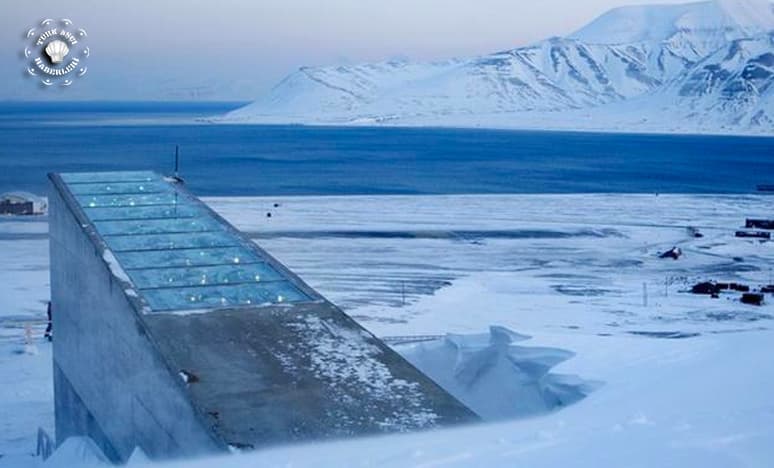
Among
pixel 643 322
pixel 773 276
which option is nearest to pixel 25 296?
pixel 643 322

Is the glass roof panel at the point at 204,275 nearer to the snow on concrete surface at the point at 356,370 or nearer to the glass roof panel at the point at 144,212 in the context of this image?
the snow on concrete surface at the point at 356,370

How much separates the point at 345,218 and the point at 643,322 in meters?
20.0

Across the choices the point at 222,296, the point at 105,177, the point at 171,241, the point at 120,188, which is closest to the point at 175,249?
the point at 171,241

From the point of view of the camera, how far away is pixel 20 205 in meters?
39.0

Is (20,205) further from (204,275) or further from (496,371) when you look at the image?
(496,371)

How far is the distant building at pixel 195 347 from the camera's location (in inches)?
317

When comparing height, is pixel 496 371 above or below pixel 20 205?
above

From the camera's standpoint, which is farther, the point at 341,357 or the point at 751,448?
the point at 341,357

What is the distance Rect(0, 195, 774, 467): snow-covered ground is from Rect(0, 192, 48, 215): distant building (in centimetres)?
361

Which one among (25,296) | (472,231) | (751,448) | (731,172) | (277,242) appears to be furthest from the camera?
(731,172)

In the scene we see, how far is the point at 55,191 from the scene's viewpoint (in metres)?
14.2

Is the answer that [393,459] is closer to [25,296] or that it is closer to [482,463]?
[482,463]

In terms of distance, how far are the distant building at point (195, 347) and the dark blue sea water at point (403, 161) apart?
130 ft

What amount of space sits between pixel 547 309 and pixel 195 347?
42.9 ft
